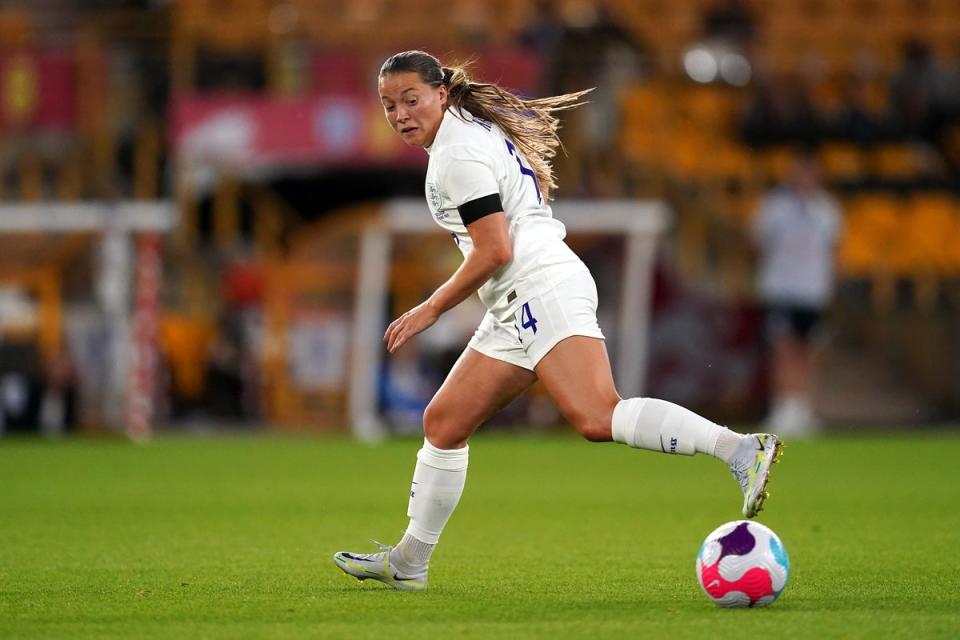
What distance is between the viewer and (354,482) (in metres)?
10.8

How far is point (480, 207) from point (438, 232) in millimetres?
11079

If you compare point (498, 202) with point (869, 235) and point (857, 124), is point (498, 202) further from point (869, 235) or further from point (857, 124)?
point (857, 124)

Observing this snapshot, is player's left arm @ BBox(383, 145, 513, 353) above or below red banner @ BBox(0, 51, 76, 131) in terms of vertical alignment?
below

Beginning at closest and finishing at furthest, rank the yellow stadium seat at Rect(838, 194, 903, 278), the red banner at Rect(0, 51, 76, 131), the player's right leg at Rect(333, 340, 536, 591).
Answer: the player's right leg at Rect(333, 340, 536, 591) < the red banner at Rect(0, 51, 76, 131) < the yellow stadium seat at Rect(838, 194, 903, 278)

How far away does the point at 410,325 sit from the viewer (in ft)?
18.1

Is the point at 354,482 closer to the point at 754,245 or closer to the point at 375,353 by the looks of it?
the point at 375,353

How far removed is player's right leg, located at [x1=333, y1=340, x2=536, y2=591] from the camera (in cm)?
581

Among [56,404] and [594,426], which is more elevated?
[594,426]

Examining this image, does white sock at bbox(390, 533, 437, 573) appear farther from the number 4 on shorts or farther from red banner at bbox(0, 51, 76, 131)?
red banner at bbox(0, 51, 76, 131)

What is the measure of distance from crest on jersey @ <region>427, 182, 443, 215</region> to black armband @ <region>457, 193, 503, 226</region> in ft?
0.60

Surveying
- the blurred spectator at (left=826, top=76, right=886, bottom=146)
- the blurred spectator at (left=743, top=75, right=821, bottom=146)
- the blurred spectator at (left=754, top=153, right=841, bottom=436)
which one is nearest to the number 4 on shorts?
the blurred spectator at (left=754, top=153, right=841, bottom=436)

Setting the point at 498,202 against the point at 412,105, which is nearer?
the point at 498,202

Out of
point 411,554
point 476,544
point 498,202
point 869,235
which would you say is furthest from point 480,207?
point 869,235

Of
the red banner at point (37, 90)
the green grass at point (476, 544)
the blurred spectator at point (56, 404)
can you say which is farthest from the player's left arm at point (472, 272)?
the red banner at point (37, 90)
